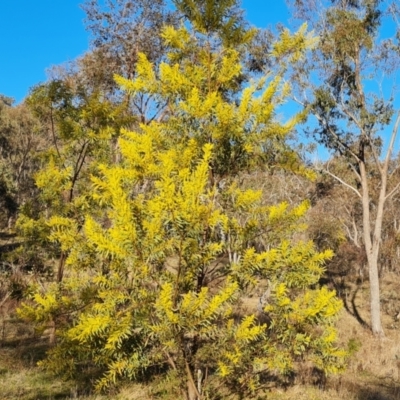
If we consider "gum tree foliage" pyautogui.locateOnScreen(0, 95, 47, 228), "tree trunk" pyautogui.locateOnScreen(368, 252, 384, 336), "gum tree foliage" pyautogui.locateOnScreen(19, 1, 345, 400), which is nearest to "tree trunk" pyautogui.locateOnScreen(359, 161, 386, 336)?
"tree trunk" pyautogui.locateOnScreen(368, 252, 384, 336)

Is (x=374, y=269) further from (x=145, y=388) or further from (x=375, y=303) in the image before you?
(x=145, y=388)

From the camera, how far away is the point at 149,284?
4.16 metres

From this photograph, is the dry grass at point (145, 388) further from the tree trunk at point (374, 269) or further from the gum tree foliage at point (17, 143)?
the gum tree foliage at point (17, 143)

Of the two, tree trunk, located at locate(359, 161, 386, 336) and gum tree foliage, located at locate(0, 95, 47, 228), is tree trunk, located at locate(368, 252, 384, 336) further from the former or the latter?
gum tree foliage, located at locate(0, 95, 47, 228)

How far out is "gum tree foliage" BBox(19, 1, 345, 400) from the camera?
3.84 m

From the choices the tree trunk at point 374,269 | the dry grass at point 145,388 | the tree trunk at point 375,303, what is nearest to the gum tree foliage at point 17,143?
the dry grass at point 145,388

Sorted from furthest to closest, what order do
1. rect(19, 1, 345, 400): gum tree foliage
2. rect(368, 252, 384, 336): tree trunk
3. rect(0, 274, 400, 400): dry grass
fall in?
rect(368, 252, 384, 336): tree trunk, rect(0, 274, 400, 400): dry grass, rect(19, 1, 345, 400): gum tree foliage

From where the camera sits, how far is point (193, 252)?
4.15 meters

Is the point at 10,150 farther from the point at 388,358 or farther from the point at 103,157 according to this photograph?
the point at 388,358

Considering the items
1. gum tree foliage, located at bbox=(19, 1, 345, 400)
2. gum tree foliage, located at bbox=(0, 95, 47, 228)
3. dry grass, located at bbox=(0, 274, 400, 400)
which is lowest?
dry grass, located at bbox=(0, 274, 400, 400)

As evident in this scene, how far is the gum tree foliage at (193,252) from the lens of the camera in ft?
12.6

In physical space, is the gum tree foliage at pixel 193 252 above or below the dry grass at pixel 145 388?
above

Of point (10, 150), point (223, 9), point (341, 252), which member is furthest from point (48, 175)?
point (10, 150)

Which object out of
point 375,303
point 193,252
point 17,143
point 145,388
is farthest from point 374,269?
point 17,143
